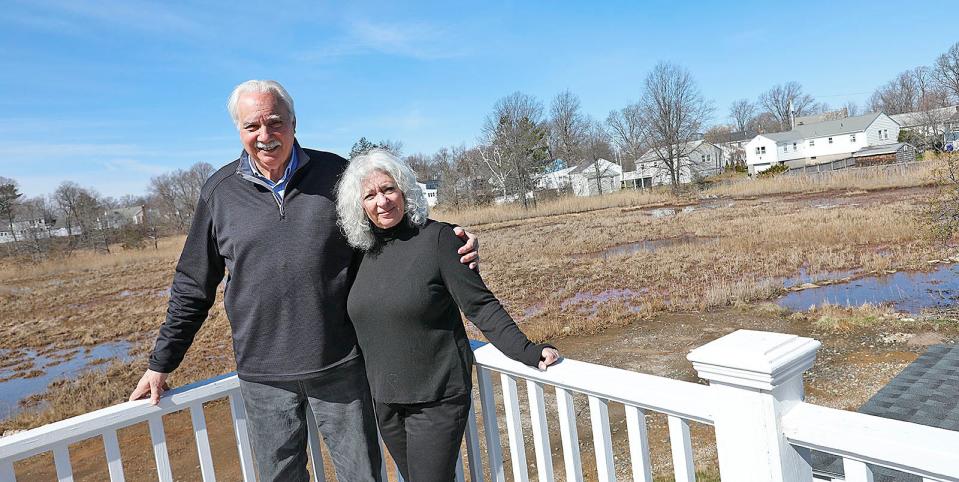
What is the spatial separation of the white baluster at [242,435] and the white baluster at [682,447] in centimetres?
158

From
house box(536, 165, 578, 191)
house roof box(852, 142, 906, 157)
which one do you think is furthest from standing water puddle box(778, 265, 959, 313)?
house roof box(852, 142, 906, 157)

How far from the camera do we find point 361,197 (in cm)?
206

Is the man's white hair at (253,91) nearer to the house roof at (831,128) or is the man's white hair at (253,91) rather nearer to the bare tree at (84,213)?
the bare tree at (84,213)

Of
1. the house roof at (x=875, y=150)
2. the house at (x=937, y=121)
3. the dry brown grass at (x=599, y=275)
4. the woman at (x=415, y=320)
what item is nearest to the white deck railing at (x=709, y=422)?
the woman at (x=415, y=320)

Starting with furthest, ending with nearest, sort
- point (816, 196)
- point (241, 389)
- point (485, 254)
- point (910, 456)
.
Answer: point (816, 196)
point (485, 254)
point (241, 389)
point (910, 456)

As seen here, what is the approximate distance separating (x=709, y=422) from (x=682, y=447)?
16 cm

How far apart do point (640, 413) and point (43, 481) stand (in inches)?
293

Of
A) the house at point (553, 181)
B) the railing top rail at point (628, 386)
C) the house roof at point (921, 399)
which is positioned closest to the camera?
the railing top rail at point (628, 386)

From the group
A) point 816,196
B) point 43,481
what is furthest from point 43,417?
point 816,196

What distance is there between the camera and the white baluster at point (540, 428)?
2105 millimetres

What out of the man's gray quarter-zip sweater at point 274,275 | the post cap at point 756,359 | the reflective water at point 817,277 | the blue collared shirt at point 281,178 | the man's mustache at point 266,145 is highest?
the man's mustache at point 266,145

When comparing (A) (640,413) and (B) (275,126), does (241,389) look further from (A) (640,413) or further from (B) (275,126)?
(A) (640,413)

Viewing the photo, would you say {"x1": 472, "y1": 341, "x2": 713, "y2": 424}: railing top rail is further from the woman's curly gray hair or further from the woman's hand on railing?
the woman's curly gray hair

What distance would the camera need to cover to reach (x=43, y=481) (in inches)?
262
